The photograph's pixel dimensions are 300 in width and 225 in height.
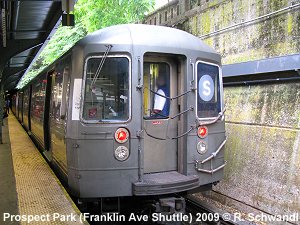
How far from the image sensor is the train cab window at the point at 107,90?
15.3 ft

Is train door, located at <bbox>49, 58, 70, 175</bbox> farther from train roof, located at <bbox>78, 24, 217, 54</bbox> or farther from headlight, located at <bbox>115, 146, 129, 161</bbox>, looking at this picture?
headlight, located at <bbox>115, 146, 129, 161</bbox>

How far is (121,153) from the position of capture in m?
4.62

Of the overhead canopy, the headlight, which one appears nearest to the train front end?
the headlight

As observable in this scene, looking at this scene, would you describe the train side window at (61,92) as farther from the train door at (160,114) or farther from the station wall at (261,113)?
the station wall at (261,113)

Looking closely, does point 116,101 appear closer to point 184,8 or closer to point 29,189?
point 29,189

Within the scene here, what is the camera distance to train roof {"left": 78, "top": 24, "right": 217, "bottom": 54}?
4.68 metres

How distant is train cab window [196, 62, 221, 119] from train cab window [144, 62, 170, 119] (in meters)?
0.48

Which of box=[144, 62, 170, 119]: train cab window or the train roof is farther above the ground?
the train roof

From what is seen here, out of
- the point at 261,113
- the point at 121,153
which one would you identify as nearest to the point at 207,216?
the point at 121,153

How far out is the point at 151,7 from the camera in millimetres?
12500

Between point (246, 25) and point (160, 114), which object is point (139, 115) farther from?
point (246, 25)

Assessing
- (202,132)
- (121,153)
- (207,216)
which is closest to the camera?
(121,153)

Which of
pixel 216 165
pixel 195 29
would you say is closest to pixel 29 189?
pixel 216 165

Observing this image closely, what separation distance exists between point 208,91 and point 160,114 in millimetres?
875
